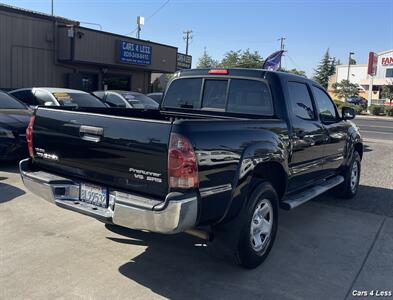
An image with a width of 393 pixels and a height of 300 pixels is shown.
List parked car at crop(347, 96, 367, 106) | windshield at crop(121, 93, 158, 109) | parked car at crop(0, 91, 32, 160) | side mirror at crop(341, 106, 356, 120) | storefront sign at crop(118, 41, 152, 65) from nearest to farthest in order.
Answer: side mirror at crop(341, 106, 356, 120) → parked car at crop(0, 91, 32, 160) → windshield at crop(121, 93, 158, 109) → storefront sign at crop(118, 41, 152, 65) → parked car at crop(347, 96, 367, 106)

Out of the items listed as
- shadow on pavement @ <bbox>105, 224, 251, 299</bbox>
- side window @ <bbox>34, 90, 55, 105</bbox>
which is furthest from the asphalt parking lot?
side window @ <bbox>34, 90, 55, 105</bbox>

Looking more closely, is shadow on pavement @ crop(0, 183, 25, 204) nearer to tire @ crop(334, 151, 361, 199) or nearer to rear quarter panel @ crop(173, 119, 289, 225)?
rear quarter panel @ crop(173, 119, 289, 225)

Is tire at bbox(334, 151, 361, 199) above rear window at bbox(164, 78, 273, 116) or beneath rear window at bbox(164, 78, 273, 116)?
beneath

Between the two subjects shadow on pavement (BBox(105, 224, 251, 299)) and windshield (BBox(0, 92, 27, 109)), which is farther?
windshield (BBox(0, 92, 27, 109))

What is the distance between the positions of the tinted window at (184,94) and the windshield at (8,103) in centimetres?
463

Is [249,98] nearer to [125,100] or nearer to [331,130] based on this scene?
[331,130]

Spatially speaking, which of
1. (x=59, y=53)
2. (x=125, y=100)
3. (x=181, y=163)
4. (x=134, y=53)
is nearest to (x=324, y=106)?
(x=181, y=163)

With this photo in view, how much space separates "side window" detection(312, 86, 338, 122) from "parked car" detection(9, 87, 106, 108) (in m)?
5.68

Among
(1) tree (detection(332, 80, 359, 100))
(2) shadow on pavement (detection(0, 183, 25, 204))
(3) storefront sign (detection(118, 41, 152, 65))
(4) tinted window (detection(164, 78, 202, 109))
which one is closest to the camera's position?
(4) tinted window (detection(164, 78, 202, 109))

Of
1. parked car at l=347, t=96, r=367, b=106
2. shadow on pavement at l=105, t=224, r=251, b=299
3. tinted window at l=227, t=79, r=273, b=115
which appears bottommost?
shadow on pavement at l=105, t=224, r=251, b=299

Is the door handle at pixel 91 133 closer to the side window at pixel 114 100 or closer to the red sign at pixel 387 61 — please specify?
the side window at pixel 114 100

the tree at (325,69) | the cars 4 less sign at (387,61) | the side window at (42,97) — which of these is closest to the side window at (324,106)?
the side window at (42,97)

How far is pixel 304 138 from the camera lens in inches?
201

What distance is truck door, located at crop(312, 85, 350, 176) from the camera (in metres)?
5.88
